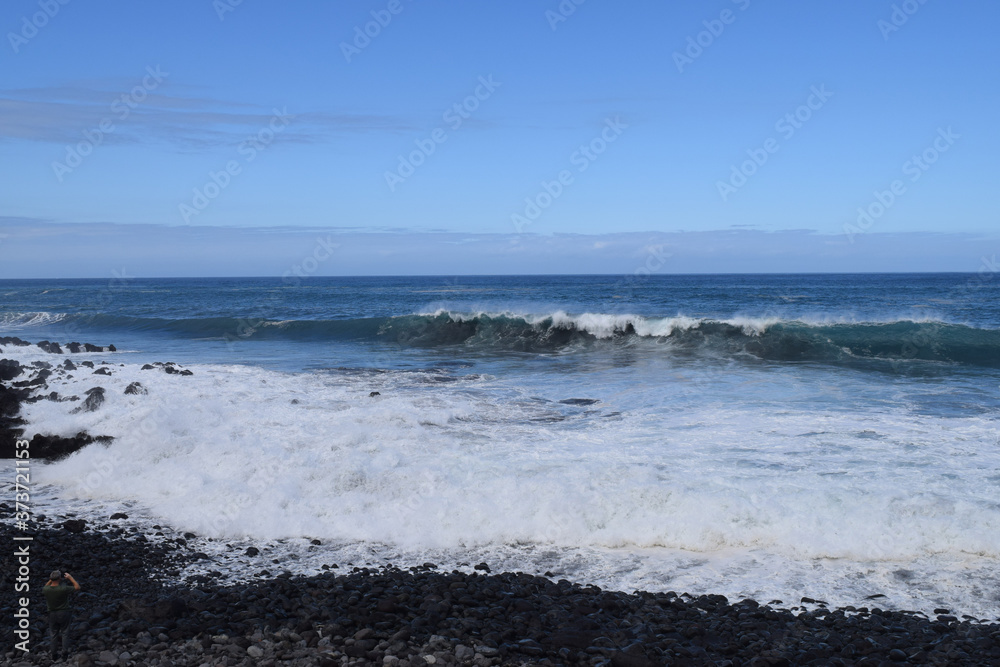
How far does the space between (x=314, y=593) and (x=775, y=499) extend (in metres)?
4.65

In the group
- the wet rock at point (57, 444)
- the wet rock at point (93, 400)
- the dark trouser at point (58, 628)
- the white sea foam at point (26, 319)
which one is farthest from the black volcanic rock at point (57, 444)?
→ the white sea foam at point (26, 319)

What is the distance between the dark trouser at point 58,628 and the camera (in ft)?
15.1

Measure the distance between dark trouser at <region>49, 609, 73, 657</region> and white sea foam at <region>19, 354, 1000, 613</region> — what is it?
2.46 m

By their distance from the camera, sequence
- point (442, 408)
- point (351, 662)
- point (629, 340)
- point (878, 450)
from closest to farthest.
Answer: point (351, 662) → point (878, 450) → point (442, 408) → point (629, 340)

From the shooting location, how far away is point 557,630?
16.0 ft

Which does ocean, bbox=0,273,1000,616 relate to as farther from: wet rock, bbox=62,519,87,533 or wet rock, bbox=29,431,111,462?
wet rock, bbox=62,519,87,533

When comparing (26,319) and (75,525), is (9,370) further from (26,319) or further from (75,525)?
(26,319)

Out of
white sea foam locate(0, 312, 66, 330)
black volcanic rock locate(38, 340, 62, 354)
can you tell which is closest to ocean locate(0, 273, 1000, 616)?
black volcanic rock locate(38, 340, 62, 354)

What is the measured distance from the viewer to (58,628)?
15.2ft

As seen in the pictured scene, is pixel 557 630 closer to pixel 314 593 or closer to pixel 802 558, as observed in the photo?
pixel 314 593

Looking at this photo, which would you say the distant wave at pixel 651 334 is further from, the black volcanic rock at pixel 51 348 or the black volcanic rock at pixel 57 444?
the black volcanic rock at pixel 57 444

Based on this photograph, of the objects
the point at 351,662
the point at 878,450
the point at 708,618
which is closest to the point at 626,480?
the point at 708,618

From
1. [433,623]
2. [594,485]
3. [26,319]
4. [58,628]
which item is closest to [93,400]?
[58,628]

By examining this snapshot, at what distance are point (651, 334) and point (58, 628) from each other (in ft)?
68.1
